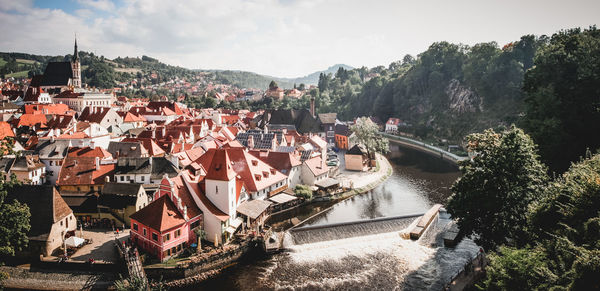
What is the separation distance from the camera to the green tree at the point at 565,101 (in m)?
34.3

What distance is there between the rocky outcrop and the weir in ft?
212

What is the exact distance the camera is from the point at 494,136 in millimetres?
27062

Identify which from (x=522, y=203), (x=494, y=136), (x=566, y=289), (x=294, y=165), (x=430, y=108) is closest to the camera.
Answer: (x=566, y=289)

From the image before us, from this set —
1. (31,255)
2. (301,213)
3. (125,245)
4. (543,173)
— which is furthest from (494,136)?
(31,255)

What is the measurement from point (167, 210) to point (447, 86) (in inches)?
3662

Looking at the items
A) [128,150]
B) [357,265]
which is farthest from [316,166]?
[128,150]

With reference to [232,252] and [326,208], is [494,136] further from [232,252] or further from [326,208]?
[232,252]

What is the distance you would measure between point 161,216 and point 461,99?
85.9 m

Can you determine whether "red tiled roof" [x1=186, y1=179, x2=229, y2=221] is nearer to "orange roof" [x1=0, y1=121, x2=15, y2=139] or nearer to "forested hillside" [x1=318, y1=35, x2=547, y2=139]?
"orange roof" [x1=0, y1=121, x2=15, y2=139]

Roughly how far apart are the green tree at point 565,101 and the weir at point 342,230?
628 inches

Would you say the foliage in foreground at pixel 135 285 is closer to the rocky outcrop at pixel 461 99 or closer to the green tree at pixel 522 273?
the green tree at pixel 522 273

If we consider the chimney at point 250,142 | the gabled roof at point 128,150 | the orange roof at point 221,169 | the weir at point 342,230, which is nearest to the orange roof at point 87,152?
the gabled roof at point 128,150

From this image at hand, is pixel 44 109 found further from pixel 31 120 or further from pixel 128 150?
pixel 128 150

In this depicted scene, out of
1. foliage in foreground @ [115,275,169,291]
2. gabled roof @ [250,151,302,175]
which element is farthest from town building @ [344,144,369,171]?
foliage in foreground @ [115,275,169,291]
